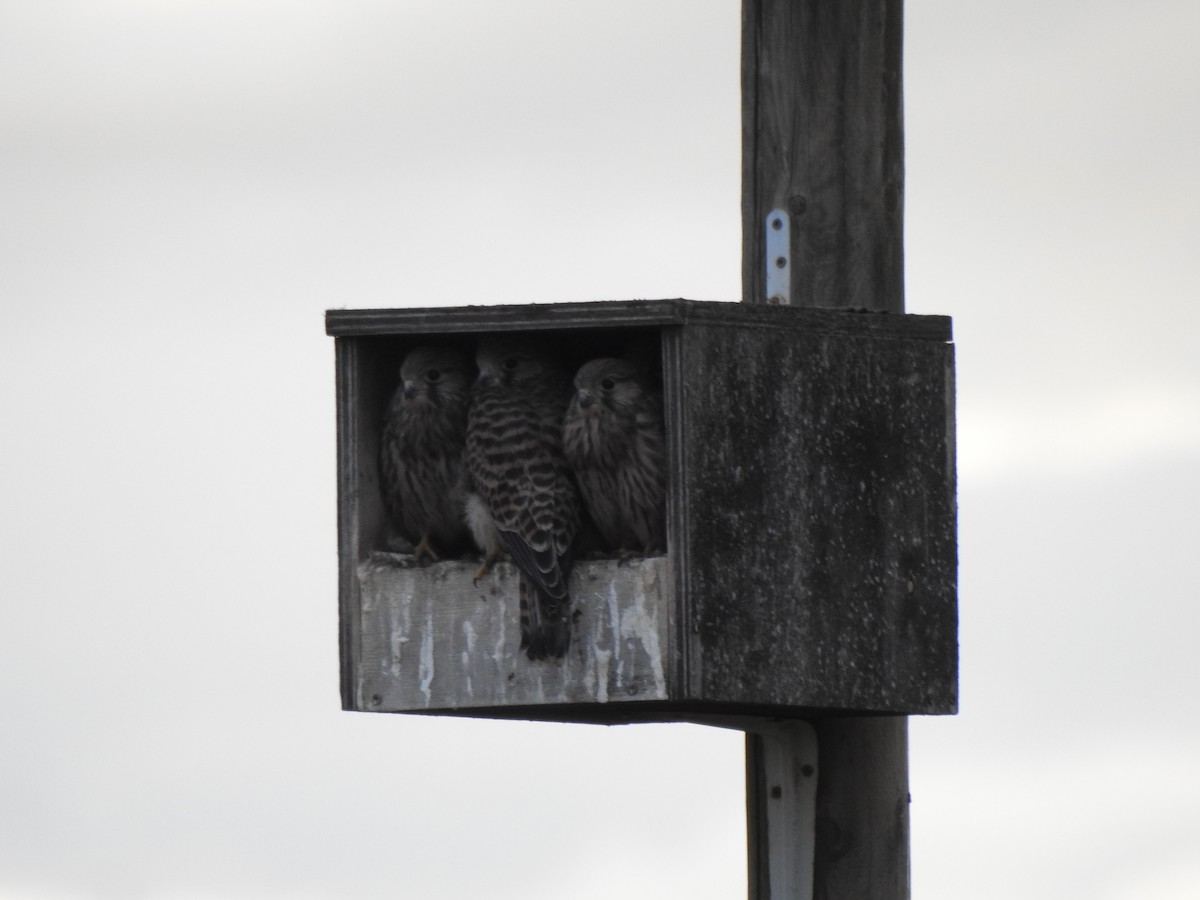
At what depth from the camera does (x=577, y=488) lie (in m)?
10.3

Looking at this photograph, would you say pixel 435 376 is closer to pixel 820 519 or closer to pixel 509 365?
pixel 509 365

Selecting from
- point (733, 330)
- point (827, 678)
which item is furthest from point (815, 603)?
point (733, 330)

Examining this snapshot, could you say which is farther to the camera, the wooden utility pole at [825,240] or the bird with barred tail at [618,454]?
the bird with barred tail at [618,454]

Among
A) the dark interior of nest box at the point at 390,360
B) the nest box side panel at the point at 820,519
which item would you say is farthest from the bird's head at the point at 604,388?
the nest box side panel at the point at 820,519

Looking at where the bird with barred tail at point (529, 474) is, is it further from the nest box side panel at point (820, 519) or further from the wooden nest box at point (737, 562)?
the nest box side panel at point (820, 519)

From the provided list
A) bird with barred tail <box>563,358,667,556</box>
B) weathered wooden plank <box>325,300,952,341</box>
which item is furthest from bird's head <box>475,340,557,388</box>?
weathered wooden plank <box>325,300,952,341</box>

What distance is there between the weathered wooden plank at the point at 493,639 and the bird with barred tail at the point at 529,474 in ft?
0.19

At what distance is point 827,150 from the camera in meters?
10.1

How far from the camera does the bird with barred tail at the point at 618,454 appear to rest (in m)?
10.1

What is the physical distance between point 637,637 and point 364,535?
100 centimetres

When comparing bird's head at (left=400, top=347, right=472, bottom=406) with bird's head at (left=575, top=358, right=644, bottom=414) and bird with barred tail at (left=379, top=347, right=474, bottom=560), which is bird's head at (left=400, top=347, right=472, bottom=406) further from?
bird's head at (left=575, top=358, right=644, bottom=414)

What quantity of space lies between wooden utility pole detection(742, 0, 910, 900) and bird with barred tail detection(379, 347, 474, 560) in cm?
108

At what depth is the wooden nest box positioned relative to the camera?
9.66m

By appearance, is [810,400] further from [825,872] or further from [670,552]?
[825,872]
